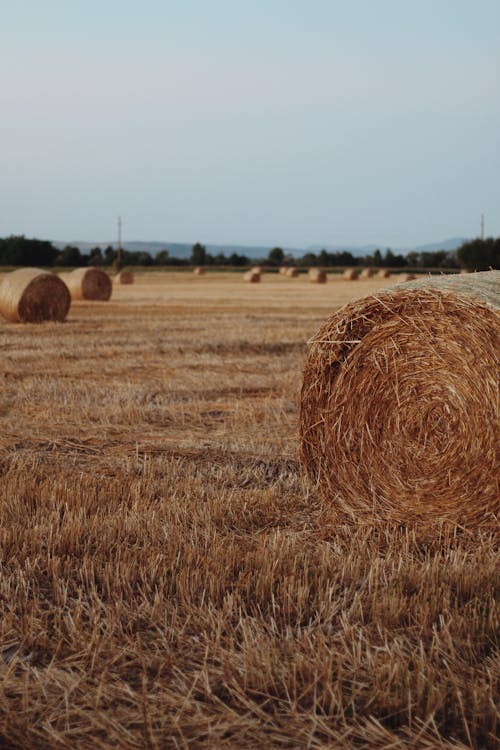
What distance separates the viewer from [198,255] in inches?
2781

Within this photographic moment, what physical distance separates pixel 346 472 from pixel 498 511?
3.28 feet

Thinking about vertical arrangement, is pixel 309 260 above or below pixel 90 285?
above

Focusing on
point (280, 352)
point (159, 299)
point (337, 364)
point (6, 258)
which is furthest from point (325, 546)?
point (6, 258)

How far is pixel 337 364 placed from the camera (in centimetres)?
568

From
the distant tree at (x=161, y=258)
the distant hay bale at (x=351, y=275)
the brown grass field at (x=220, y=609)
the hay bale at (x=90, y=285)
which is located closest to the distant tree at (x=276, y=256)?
the distant tree at (x=161, y=258)

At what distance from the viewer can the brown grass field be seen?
3.09 m

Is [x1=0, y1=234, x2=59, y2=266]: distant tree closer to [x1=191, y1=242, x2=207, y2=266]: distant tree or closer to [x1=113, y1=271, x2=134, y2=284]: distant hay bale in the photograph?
[x1=191, y1=242, x2=207, y2=266]: distant tree

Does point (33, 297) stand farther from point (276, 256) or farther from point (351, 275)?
point (276, 256)

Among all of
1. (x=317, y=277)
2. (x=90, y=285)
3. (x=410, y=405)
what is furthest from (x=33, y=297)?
(x=317, y=277)

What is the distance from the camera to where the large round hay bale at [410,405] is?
16.6ft

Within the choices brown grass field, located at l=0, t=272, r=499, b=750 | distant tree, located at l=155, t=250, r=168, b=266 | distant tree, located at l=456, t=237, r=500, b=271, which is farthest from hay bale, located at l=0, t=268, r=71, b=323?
distant tree, located at l=155, t=250, r=168, b=266

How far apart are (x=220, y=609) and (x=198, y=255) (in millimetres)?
67529

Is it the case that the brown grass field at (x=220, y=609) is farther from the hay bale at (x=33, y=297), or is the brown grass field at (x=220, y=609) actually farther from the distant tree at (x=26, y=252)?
the distant tree at (x=26, y=252)

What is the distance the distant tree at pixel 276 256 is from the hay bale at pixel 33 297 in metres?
53.2
